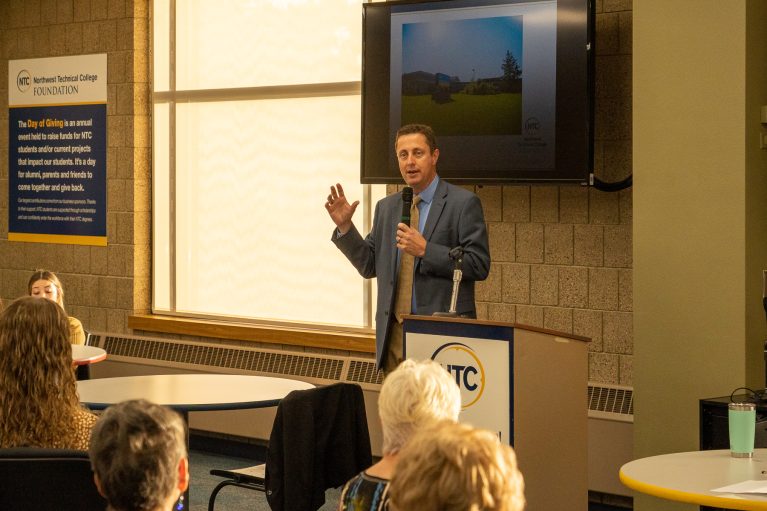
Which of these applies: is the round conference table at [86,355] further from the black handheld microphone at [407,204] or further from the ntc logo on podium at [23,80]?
the ntc logo on podium at [23,80]

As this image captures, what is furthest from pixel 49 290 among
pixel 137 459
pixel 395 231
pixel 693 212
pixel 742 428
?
pixel 137 459

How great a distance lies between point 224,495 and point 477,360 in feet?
8.17

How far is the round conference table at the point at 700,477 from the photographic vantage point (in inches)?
98.7

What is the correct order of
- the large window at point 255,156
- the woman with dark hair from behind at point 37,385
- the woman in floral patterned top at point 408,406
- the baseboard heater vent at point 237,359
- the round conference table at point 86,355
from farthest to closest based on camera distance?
1. the large window at point 255,156
2. the baseboard heater vent at point 237,359
3. the round conference table at point 86,355
4. the woman with dark hair from behind at point 37,385
5. the woman in floral patterned top at point 408,406

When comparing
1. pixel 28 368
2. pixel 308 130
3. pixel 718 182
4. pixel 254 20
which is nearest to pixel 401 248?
pixel 718 182

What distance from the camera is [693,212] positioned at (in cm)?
447

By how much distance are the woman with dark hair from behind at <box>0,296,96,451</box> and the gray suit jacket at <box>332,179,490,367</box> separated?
1.60 meters

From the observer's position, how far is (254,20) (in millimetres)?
6922

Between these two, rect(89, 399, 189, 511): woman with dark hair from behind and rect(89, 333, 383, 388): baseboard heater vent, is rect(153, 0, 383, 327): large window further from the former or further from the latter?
rect(89, 399, 189, 511): woman with dark hair from behind

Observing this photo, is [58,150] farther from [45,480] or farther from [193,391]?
[45,480]

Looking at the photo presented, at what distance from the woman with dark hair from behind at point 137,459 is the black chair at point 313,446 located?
5.78ft

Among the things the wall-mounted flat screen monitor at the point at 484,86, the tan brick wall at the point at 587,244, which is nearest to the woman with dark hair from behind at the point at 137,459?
the wall-mounted flat screen monitor at the point at 484,86

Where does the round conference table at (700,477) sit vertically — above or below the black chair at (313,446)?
above

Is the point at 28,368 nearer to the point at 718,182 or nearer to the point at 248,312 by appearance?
the point at 718,182
